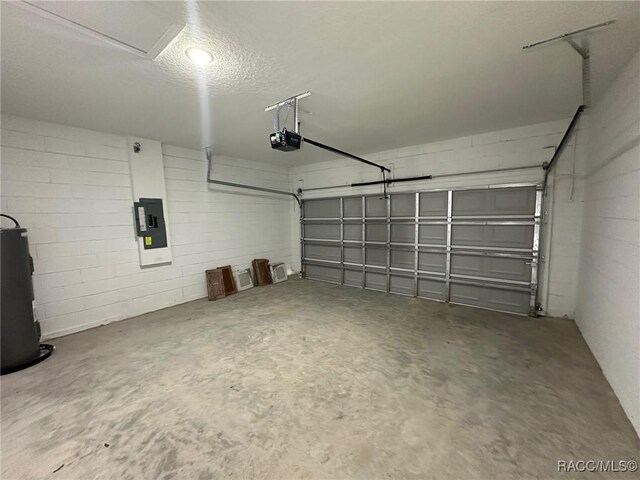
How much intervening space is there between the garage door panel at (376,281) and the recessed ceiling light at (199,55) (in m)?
4.28

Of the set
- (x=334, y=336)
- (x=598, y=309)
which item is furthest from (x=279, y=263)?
(x=598, y=309)

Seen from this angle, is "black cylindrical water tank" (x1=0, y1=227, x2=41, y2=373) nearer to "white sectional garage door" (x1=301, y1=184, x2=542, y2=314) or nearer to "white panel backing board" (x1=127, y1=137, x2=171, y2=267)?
"white panel backing board" (x1=127, y1=137, x2=171, y2=267)

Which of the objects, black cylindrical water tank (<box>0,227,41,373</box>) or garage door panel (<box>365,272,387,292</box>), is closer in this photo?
black cylindrical water tank (<box>0,227,41,373</box>)

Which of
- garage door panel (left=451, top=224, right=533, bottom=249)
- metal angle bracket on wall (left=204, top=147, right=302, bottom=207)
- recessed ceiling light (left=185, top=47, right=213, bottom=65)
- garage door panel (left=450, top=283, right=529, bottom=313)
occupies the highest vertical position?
recessed ceiling light (left=185, top=47, right=213, bottom=65)

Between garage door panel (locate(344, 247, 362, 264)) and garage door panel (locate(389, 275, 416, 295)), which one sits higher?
garage door panel (locate(344, 247, 362, 264))

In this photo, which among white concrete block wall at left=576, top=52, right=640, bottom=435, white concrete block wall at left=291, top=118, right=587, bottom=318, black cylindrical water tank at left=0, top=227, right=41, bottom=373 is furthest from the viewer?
white concrete block wall at left=291, top=118, right=587, bottom=318

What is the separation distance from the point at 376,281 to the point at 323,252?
140cm

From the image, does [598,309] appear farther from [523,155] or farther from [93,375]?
[93,375]

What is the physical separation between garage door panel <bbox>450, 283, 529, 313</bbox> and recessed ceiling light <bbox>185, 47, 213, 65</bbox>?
4419 mm

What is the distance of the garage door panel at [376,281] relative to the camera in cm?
509

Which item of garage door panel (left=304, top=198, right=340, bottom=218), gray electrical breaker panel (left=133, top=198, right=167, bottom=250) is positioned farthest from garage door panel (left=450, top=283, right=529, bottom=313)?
gray electrical breaker panel (left=133, top=198, right=167, bottom=250)

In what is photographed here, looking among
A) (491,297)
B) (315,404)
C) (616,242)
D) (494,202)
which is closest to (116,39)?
(315,404)

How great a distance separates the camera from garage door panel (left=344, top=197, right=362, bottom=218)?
209 inches

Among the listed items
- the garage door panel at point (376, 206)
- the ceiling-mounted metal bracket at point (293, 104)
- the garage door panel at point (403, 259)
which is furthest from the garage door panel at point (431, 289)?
the ceiling-mounted metal bracket at point (293, 104)
